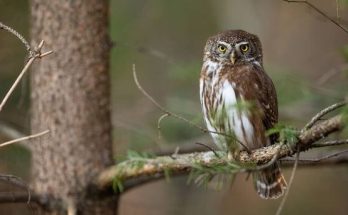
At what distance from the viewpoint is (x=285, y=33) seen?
11562 millimetres

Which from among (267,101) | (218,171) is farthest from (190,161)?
(267,101)

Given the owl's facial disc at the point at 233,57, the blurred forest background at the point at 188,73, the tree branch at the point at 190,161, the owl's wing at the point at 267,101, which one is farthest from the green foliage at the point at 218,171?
the blurred forest background at the point at 188,73

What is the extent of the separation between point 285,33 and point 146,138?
5.56 m

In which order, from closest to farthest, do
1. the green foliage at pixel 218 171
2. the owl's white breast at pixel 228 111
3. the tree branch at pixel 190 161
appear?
the tree branch at pixel 190 161
the green foliage at pixel 218 171
the owl's white breast at pixel 228 111

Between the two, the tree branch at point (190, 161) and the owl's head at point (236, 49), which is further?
the owl's head at point (236, 49)

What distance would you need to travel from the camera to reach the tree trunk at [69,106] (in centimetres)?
511

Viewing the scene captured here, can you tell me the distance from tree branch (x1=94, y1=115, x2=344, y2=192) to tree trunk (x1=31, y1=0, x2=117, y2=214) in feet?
0.53

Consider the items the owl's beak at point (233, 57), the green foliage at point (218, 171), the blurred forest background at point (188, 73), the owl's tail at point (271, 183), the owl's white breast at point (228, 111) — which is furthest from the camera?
the blurred forest background at point (188, 73)

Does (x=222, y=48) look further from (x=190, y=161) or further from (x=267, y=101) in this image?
(x=190, y=161)

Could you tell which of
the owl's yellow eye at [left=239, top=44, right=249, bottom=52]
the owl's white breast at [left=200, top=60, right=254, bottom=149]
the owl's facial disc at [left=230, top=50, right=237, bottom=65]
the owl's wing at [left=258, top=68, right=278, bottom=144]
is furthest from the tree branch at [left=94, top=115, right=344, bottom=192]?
the owl's yellow eye at [left=239, top=44, right=249, bottom=52]

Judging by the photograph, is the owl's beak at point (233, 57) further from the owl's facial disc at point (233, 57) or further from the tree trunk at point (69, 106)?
the tree trunk at point (69, 106)

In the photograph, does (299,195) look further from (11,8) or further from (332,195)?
(11,8)

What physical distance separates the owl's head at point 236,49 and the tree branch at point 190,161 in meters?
0.94

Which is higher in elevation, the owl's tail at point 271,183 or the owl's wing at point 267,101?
the owl's wing at point 267,101
